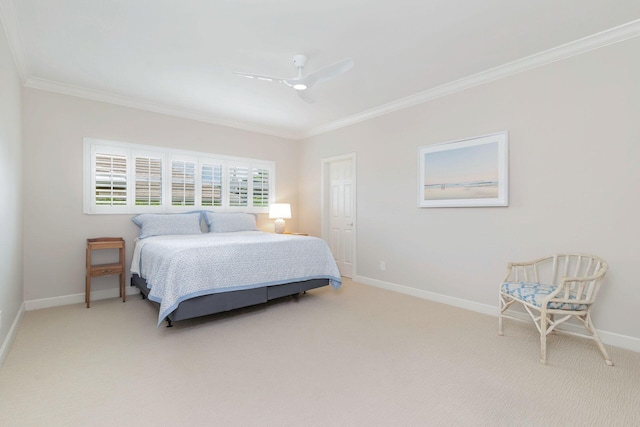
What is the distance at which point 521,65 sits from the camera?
311 cm

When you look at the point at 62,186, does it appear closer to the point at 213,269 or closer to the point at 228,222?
the point at 228,222

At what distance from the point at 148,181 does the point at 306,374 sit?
11.9 ft

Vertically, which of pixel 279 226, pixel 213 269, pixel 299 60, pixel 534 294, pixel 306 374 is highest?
pixel 299 60

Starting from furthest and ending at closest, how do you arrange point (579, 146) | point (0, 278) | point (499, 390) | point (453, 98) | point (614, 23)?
1. point (453, 98)
2. point (579, 146)
3. point (614, 23)
4. point (0, 278)
5. point (499, 390)

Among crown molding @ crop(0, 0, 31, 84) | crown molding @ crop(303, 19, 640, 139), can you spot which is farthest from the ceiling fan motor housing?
crown molding @ crop(0, 0, 31, 84)

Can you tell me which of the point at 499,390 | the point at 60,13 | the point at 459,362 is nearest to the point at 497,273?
the point at 459,362

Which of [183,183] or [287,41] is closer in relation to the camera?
[287,41]

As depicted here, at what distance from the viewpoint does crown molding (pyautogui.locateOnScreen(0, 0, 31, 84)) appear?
90.7 inches

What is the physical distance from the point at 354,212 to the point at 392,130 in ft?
4.55

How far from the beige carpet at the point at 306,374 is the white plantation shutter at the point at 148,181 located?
1726 millimetres

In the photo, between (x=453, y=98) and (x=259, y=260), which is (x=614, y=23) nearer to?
(x=453, y=98)

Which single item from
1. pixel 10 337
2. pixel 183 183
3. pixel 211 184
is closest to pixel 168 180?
pixel 183 183

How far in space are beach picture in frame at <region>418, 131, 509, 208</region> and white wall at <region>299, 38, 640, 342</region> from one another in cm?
10

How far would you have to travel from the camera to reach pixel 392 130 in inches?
174
